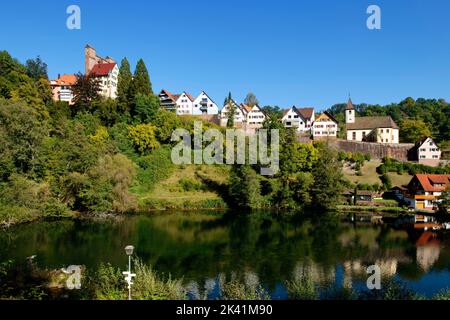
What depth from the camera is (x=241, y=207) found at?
43.9 meters

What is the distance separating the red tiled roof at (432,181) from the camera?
41.3 metres

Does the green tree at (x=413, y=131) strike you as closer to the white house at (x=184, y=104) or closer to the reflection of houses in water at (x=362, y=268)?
the white house at (x=184, y=104)

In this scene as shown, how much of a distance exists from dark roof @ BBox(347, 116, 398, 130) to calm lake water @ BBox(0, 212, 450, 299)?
29.0m

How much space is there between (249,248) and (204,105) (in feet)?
139

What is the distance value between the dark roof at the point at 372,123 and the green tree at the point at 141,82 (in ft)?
109

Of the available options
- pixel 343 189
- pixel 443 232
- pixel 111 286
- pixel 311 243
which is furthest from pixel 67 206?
pixel 443 232

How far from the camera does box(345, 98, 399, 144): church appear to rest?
5947 cm

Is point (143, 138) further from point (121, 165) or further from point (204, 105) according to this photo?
point (204, 105)

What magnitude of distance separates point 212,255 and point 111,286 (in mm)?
11391

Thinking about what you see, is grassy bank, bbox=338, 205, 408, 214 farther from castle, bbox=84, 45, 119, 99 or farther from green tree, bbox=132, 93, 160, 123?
castle, bbox=84, 45, 119, 99

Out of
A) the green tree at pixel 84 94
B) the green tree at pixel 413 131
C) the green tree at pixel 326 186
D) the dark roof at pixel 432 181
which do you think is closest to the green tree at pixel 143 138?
the green tree at pixel 84 94

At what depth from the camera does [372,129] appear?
61.0 metres

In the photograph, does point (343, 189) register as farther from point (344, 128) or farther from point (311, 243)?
point (344, 128)

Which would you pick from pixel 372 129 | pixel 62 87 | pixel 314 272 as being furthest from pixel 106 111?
pixel 372 129
